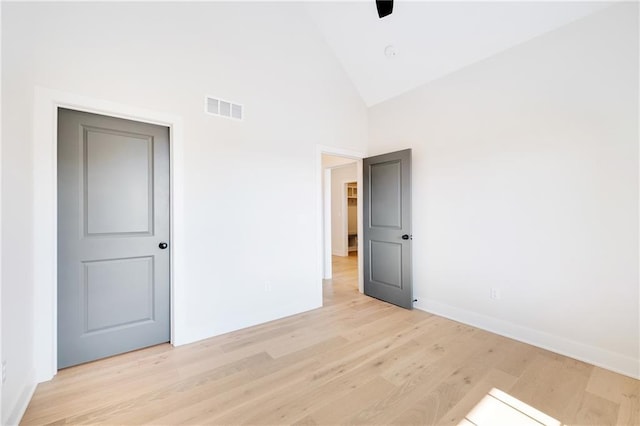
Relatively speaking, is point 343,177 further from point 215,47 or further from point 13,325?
point 13,325

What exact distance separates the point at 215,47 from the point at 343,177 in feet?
17.6

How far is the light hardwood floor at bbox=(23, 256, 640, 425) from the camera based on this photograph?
5.36 ft

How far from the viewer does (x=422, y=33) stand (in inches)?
115

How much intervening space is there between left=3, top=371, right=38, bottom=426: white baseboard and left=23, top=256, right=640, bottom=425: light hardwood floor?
0.14 ft

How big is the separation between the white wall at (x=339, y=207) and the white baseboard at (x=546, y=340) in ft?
14.6

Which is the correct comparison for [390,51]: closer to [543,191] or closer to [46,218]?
[543,191]

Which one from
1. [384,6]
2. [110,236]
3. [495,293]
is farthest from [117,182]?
[495,293]

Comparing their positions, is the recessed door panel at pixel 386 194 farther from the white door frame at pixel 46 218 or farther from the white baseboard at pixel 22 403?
the white baseboard at pixel 22 403

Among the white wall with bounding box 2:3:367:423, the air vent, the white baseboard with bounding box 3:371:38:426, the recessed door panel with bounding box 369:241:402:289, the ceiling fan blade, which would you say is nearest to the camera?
the white baseboard with bounding box 3:371:38:426

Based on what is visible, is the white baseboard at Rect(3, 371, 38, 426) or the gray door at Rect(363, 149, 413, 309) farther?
the gray door at Rect(363, 149, 413, 309)

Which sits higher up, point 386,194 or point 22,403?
point 386,194

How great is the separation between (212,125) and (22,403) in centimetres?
240

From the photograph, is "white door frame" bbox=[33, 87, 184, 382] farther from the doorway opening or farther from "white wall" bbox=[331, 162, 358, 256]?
"white wall" bbox=[331, 162, 358, 256]

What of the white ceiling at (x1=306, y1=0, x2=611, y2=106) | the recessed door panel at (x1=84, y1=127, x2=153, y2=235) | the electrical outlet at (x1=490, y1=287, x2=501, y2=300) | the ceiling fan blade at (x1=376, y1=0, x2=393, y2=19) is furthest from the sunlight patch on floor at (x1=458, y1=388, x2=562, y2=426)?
the ceiling fan blade at (x1=376, y1=0, x2=393, y2=19)
